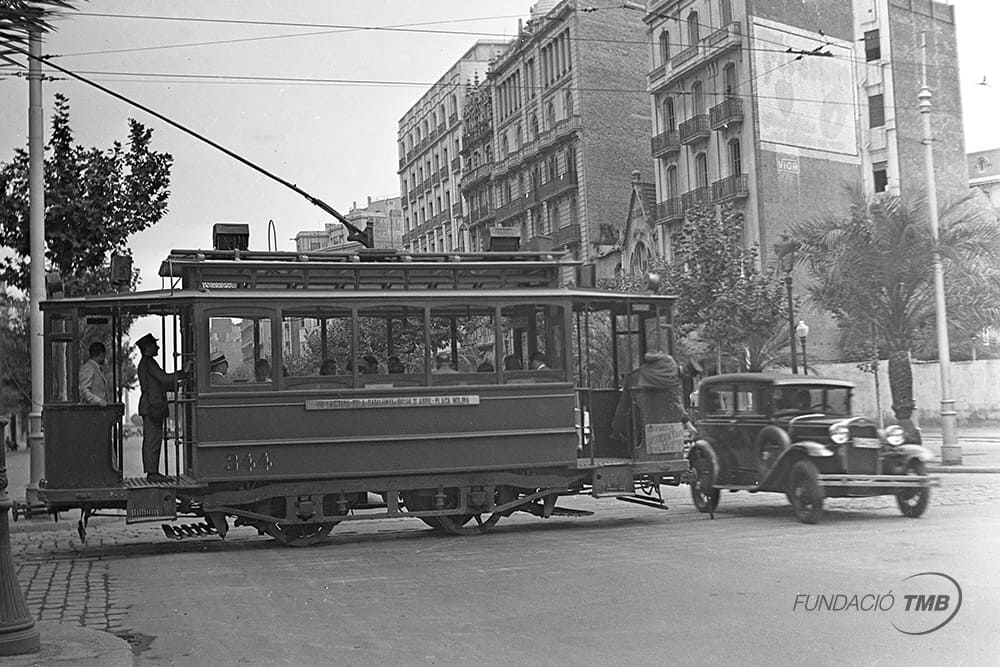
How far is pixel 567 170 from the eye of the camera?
112 feet

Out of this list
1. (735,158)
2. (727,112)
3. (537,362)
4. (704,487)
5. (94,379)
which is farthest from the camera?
(735,158)

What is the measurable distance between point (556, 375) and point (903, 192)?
1126 centimetres

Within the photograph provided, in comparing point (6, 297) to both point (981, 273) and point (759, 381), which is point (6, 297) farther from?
point (981, 273)

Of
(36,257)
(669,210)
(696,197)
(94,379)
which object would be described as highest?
(669,210)

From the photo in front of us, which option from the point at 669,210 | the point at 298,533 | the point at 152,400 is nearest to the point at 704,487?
the point at 298,533

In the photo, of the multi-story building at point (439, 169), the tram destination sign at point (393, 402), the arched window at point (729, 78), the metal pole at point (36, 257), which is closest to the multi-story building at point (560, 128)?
the multi-story building at point (439, 169)

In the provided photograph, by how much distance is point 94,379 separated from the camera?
1191 centimetres

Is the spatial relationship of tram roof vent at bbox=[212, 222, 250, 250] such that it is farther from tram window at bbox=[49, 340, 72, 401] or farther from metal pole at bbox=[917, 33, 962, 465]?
metal pole at bbox=[917, 33, 962, 465]

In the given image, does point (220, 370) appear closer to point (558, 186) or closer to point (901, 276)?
point (901, 276)

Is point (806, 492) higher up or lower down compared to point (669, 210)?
lower down

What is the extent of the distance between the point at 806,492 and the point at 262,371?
605 cm

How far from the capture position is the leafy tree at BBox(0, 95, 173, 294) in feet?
41.5

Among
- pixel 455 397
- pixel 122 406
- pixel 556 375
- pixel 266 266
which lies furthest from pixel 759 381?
pixel 122 406

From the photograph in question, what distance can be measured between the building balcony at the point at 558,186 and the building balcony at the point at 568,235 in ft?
6.96
